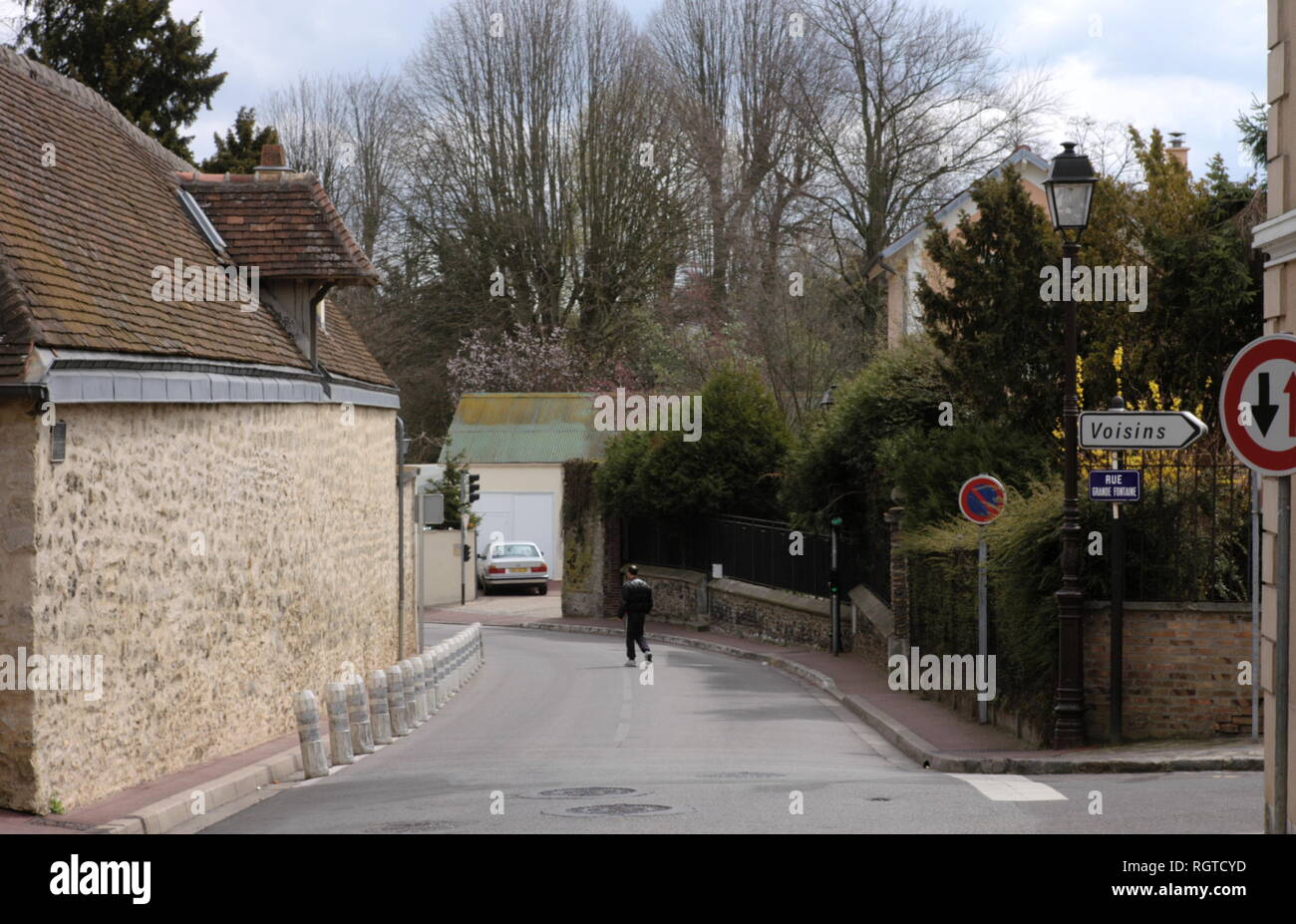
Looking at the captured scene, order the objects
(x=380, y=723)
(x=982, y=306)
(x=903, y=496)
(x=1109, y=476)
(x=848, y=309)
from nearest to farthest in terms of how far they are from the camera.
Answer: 1. (x=1109, y=476)
2. (x=380, y=723)
3. (x=982, y=306)
4. (x=903, y=496)
5. (x=848, y=309)

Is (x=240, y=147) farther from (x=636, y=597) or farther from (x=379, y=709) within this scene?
(x=379, y=709)

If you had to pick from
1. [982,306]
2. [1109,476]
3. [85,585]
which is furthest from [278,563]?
[982,306]

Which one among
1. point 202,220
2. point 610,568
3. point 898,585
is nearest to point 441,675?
point 202,220

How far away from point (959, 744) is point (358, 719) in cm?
586

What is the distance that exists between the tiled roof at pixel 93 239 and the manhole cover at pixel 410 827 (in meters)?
4.08

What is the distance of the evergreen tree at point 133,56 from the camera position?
3328 cm

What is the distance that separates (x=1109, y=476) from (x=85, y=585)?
8242 millimetres

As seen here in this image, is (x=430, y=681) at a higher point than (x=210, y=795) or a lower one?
lower

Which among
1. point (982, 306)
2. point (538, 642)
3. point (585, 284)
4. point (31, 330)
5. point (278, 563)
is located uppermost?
point (585, 284)

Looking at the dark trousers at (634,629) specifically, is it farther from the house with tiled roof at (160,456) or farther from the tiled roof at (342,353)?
the tiled roof at (342,353)

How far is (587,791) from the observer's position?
10.4 metres

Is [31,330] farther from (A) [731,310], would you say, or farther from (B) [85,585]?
(A) [731,310]

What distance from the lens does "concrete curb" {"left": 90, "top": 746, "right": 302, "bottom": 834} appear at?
9.81m

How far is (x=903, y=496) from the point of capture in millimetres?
21250
